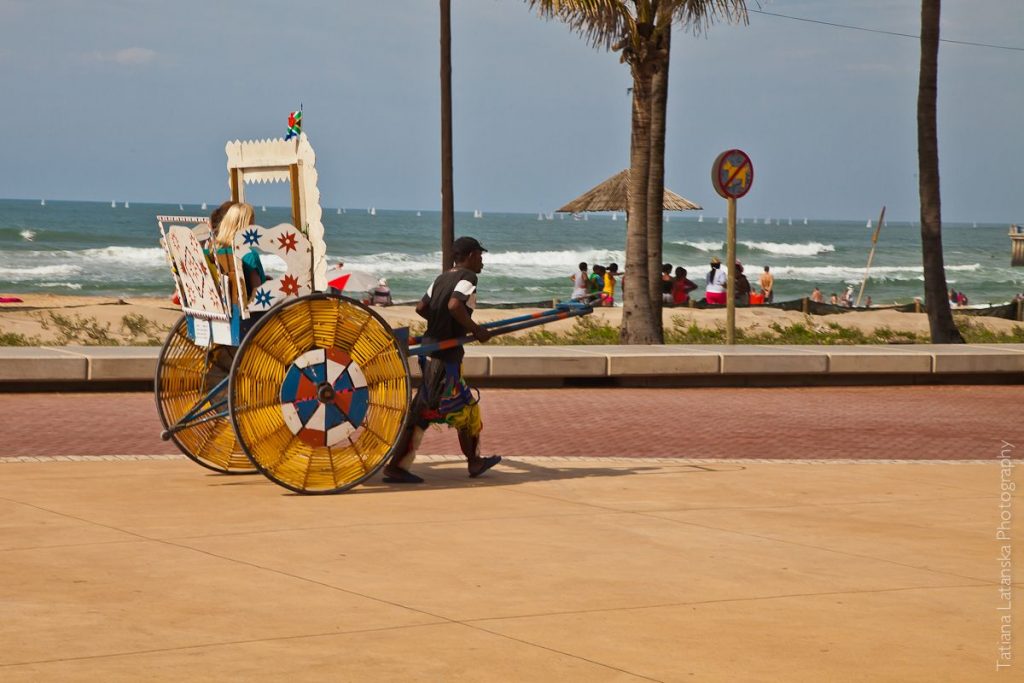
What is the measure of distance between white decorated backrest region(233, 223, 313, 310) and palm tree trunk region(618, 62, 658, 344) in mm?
9961

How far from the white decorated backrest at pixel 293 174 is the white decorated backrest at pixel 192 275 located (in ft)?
1.99

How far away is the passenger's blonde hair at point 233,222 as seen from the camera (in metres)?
8.18

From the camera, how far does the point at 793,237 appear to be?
12525 cm

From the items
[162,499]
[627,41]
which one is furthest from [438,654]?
[627,41]

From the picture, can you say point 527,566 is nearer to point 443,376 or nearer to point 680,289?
point 443,376

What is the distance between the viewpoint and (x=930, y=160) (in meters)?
19.9

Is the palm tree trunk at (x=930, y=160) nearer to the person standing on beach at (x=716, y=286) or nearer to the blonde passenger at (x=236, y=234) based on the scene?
the person standing on beach at (x=716, y=286)

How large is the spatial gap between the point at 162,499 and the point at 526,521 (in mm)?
2009

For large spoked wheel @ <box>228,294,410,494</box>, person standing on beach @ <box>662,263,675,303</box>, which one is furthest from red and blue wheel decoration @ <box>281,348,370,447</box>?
person standing on beach @ <box>662,263,675,303</box>

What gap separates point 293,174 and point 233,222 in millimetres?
923

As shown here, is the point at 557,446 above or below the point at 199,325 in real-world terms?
below

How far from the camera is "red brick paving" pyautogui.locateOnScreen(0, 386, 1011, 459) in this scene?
1062cm

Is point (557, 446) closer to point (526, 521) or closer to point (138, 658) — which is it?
point (526, 521)

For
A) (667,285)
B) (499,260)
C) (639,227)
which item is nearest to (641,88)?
(639,227)
